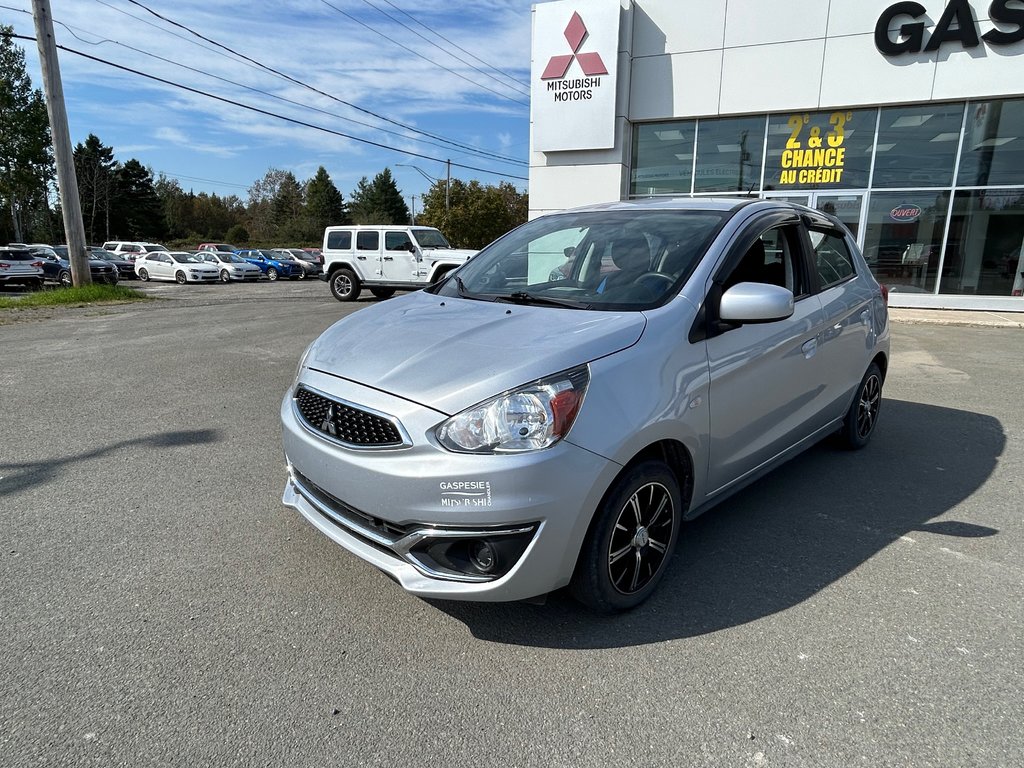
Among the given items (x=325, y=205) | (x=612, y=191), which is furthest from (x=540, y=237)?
(x=325, y=205)

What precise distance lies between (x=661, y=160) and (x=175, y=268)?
22.9 metres

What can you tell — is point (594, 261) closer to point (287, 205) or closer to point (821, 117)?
point (821, 117)

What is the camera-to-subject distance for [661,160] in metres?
15.5

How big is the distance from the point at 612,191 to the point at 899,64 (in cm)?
641

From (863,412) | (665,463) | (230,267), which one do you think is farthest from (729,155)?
(230,267)

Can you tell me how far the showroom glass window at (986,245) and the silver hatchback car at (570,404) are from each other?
1350 centimetres

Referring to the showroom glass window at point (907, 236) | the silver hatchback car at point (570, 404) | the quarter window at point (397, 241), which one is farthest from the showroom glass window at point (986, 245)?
the silver hatchback car at point (570, 404)

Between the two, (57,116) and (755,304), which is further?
(57,116)

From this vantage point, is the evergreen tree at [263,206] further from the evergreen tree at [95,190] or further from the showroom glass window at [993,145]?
the showroom glass window at [993,145]

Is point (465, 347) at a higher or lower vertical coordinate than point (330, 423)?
higher

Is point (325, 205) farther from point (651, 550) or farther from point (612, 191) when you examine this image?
point (651, 550)

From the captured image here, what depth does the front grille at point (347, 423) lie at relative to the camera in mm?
2402

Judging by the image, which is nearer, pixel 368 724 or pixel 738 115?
pixel 368 724

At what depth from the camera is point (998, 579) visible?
9.93 ft
